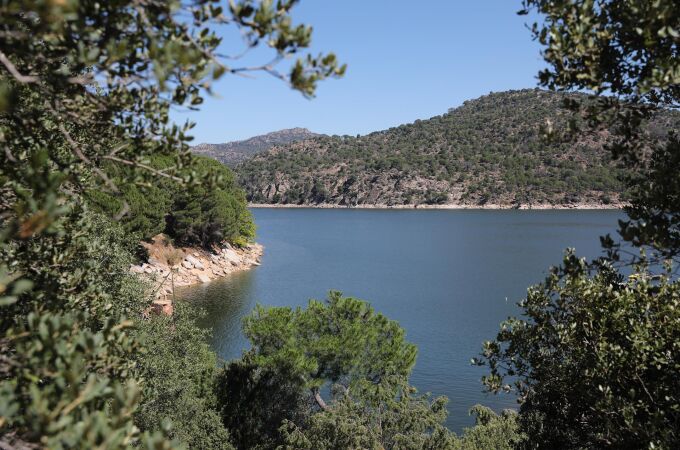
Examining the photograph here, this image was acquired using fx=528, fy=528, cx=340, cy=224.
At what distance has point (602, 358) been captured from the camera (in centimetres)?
724

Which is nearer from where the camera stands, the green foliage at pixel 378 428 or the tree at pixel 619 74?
the tree at pixel 619 74

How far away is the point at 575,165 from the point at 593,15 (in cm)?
15974

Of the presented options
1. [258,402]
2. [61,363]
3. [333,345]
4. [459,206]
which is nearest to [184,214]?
[258,402]

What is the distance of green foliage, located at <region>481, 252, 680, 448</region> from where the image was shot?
6703mm

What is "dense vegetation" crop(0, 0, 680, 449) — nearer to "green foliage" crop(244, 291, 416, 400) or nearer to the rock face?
"green foliage" crop(244, 291, 416, 400)

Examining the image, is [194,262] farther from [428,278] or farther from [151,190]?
[151,190]

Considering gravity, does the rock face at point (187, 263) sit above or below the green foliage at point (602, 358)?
below

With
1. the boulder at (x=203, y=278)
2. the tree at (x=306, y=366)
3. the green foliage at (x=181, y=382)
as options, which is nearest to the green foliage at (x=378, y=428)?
the tree at (x=306, y=366)

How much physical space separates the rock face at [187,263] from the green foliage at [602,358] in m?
38.6

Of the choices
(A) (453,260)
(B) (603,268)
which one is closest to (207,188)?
(B) (603,268)

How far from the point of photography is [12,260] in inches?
202

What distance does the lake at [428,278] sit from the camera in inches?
1318

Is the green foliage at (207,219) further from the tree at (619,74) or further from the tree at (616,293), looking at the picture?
the tree at (619,74)

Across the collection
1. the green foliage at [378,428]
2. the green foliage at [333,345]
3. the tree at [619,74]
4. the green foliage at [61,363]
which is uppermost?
the tree at [619,74]
